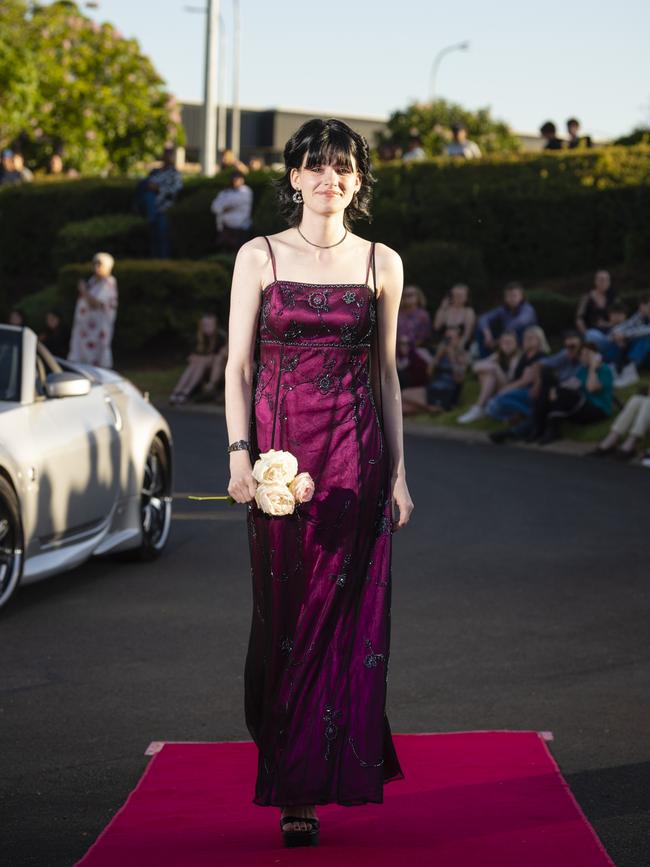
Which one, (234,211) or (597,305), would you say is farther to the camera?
(234,211)

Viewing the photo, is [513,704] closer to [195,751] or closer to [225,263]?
[195,751]

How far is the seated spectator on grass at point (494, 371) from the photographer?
64.7 ft

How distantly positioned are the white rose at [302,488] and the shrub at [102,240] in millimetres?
25995

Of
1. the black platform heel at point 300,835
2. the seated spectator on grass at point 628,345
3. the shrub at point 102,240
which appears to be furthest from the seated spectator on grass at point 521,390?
the black platform heel at point 300,835

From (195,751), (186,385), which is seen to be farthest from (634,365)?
(195,751)

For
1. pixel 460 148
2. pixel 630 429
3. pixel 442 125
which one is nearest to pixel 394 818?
pixel 630 429

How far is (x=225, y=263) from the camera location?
2812cm

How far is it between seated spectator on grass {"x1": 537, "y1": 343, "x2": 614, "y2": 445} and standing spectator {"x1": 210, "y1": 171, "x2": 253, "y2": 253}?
38.0ft

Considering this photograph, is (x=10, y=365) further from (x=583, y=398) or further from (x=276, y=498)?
(x=583, y=398)

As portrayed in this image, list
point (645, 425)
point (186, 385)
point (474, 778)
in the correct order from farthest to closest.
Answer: point (186, 385) → point (645, 425) → point (474, 778)

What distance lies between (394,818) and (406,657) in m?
2.51

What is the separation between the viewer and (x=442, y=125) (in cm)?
6388

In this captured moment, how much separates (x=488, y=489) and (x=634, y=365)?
19.7 ft

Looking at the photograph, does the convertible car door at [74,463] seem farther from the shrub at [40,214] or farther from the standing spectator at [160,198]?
the shrub at [40,214]
